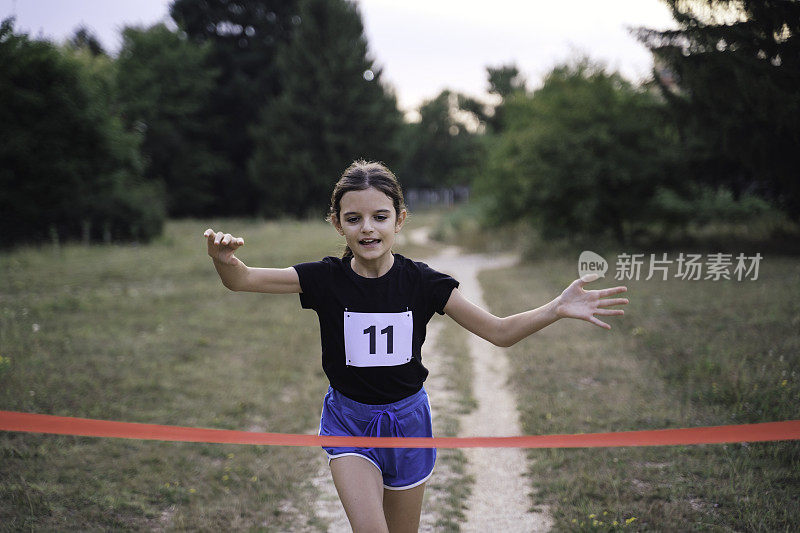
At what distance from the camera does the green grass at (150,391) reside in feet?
13.8

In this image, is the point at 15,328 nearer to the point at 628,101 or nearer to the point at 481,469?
the point at 481,469

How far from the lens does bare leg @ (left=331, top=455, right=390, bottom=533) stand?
97.1 inches

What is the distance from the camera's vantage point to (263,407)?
252 inches

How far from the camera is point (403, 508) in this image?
279cm

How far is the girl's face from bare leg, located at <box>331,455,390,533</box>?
3.17 feet

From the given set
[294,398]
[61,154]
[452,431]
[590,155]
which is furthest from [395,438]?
[590,155]

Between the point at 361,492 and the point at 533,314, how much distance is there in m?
1.15

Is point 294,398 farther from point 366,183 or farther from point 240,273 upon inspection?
point 366,183

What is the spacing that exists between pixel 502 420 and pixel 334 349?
12.7 ft

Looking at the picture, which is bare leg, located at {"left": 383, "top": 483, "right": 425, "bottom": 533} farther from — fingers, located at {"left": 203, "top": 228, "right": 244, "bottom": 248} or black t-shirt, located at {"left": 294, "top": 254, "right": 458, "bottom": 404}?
fingers, located at {"left": 203, "top": 228, "right": 244, "bottom": 248}

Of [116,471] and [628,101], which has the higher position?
[628,101]

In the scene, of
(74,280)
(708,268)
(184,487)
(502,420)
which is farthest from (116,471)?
(708,268)

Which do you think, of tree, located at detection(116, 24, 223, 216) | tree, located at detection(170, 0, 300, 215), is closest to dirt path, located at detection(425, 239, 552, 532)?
tree, located at detection(116, 24, 223, 216)

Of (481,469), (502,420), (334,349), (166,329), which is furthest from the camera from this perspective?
(166,329)
